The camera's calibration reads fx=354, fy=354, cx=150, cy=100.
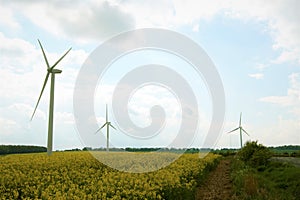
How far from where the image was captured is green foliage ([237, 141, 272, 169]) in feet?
92.4

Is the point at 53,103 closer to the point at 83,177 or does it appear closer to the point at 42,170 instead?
the point at 42,170

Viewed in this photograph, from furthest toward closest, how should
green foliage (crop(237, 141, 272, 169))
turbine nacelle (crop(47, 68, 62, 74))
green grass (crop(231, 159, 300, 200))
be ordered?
turbine nacelle (crop(47, 68, 62, 74)), green foliage (crop(237, 141, 272, 169)), green grass (crop(231, 159, 300, 200))

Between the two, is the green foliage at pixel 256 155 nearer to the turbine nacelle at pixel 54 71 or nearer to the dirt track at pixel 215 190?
the dirt track at pixel 215 190

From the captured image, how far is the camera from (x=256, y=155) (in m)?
29.1

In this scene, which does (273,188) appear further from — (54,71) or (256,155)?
(54,71)

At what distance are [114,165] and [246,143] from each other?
1687 centimetres

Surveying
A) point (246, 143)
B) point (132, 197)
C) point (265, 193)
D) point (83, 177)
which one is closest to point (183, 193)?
point (132, 197)

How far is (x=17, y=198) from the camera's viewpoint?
12.9 metres

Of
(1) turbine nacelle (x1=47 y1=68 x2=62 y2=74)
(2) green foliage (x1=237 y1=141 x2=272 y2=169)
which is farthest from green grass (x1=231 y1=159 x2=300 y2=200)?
(1) turbine nacelle (x1=47 y1=68 x2=62 y2=74)

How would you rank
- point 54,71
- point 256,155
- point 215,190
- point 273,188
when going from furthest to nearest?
point 54,71, point 256,155, point 215,190, point 273,188

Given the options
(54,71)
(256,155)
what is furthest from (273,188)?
(54,71)

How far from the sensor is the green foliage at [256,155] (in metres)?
28.2

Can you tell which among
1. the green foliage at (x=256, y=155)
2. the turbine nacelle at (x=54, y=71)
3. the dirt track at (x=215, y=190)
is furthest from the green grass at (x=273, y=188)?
the turbine nacelle at (x=54, y=71)

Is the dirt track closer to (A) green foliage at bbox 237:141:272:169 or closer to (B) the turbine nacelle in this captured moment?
(A) green foliage at bbox 237:141:272:169
